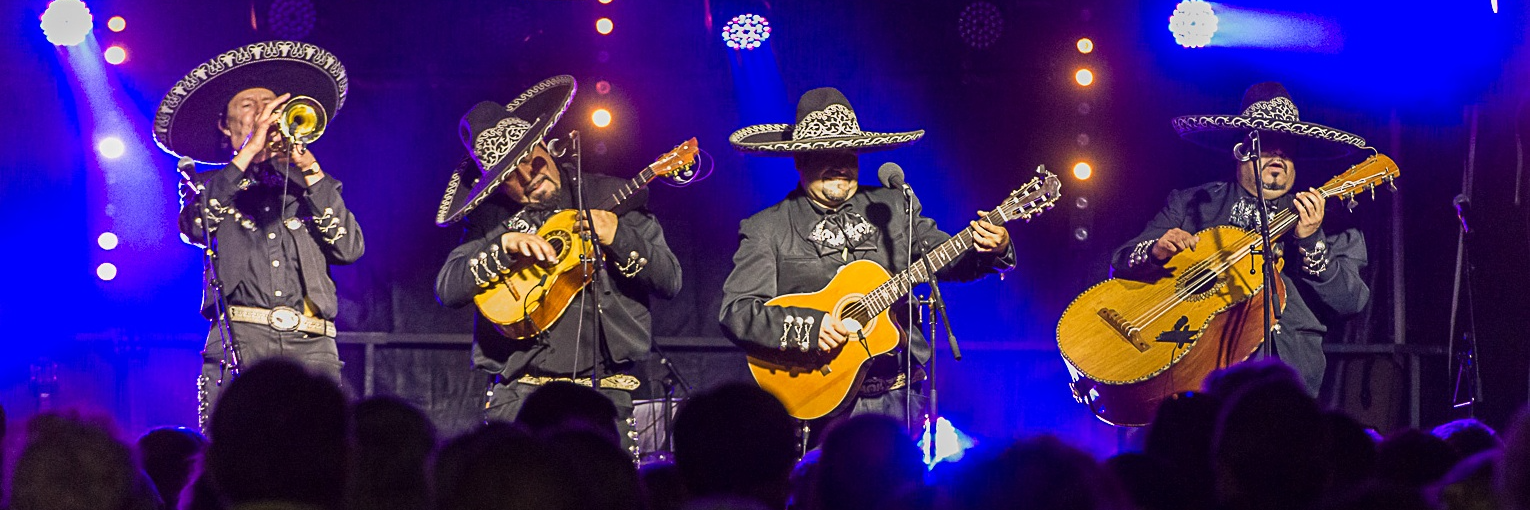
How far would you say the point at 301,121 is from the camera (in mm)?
7398

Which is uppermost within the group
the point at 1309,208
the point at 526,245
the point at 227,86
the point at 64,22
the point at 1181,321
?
the point at 64,22

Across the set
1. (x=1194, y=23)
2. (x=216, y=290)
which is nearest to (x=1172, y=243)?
(x=1194, y=23)

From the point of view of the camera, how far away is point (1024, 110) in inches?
379

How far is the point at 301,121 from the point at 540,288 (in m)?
1.62

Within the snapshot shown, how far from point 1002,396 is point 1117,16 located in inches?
108

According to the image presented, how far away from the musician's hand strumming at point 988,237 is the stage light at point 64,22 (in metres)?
6.16

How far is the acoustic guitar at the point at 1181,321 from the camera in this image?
7602 mm

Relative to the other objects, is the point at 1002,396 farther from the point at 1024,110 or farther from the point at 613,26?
the point at 613,26

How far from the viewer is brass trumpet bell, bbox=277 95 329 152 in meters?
7.26

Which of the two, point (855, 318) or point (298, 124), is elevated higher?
point (298, 124)

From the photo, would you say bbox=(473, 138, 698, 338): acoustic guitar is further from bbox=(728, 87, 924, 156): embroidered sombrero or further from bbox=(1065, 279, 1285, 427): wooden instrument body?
bbox=(1065, 279, 1285, 427): wooden instrument body

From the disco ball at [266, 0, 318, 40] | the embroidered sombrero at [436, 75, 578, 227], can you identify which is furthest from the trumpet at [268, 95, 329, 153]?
the disco ball at [266, 0, 318, 40]

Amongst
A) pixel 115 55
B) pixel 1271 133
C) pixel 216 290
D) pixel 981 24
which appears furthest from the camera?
pixel 981 24

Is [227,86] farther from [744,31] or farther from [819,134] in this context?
[744,31]
